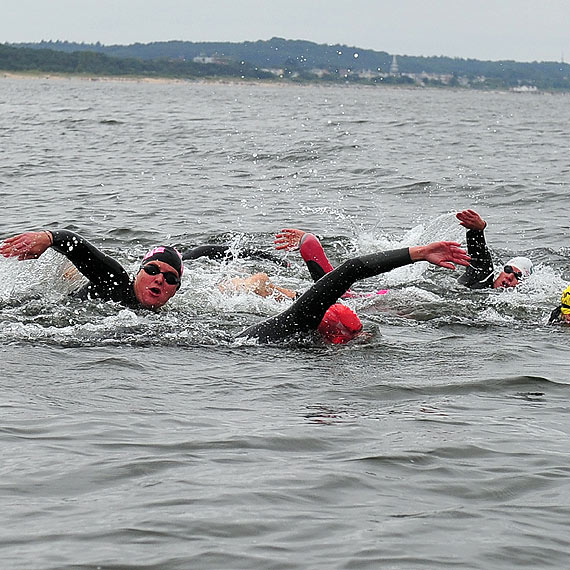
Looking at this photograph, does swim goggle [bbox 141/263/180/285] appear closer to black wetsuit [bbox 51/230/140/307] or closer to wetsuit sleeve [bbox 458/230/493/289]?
black wetsuit [bbox 51/230/140/307]

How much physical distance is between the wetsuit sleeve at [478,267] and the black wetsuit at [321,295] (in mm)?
3656

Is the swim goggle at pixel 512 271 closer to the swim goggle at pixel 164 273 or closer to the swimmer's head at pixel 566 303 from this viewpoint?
the swimmer's head at pixel 566 303

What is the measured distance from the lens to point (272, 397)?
7.07 m

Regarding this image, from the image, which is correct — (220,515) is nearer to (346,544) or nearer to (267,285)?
(346,544)

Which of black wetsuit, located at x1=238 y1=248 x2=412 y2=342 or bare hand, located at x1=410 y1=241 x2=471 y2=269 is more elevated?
bare hand, located at x1=410 y1=241 x2=471 y2=269

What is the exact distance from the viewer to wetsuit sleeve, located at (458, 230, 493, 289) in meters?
11.4

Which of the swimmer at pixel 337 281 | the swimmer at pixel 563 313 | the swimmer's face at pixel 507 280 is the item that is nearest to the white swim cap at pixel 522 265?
the swimmer's face at pixel 507 280

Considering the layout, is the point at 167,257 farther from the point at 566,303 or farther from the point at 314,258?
the point at 566,303

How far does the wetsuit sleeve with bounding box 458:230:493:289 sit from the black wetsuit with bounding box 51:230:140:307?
404cm

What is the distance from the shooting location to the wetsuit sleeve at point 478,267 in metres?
11.4

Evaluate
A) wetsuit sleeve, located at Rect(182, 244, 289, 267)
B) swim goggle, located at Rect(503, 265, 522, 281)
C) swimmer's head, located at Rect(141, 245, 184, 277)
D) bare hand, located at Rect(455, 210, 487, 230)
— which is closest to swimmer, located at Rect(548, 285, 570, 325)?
bare hand, located at Rect(455, 210, 487, 230)

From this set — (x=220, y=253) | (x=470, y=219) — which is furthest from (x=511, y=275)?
(x=220, y=253)

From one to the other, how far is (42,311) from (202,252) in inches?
85.2

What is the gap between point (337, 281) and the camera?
7.70 metres
